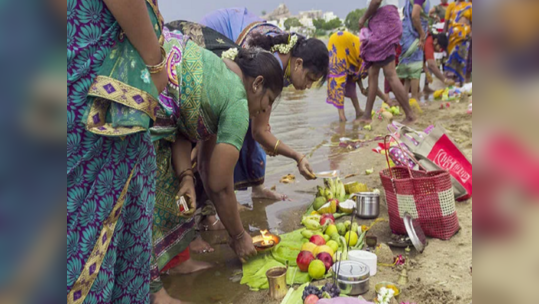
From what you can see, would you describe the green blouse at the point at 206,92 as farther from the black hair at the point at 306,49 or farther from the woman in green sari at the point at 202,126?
the black hair at the point at 306,49

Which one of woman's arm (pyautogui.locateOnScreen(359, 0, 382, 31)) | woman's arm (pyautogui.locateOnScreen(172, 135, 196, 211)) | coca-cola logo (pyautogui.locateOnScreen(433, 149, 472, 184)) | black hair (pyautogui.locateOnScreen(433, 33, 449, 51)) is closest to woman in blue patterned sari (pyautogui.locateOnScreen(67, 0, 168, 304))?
woman's arm (pyautogui.locateOnScreen(172, 135, 196, 211))

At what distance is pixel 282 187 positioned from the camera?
501cm

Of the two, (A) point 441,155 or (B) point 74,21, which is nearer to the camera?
(B) point 74,21

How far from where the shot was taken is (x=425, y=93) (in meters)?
11.2

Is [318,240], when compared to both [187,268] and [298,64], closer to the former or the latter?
[187,268]

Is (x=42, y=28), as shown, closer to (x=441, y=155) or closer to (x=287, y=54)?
(x=287, y=54)

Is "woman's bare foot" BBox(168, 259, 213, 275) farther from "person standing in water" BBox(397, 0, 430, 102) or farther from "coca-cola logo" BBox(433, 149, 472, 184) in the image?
"person standing in water" BBox(397, 0, 430, 102)

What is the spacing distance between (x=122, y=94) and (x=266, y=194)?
3.24m

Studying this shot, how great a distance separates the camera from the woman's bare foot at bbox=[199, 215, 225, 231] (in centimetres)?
397

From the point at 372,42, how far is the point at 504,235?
7.19 meters

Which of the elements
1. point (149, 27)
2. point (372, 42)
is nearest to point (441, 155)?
point (149, 27)

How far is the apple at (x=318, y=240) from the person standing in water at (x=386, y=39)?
14.8 feet

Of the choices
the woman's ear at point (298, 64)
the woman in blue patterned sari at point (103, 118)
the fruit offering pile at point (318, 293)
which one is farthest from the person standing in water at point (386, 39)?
the woman in blue patterned sari at point (103, 118)

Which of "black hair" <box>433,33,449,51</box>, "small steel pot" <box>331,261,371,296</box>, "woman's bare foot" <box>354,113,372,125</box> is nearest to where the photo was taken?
"small steel pot" <box>331,261,371,296</box>
